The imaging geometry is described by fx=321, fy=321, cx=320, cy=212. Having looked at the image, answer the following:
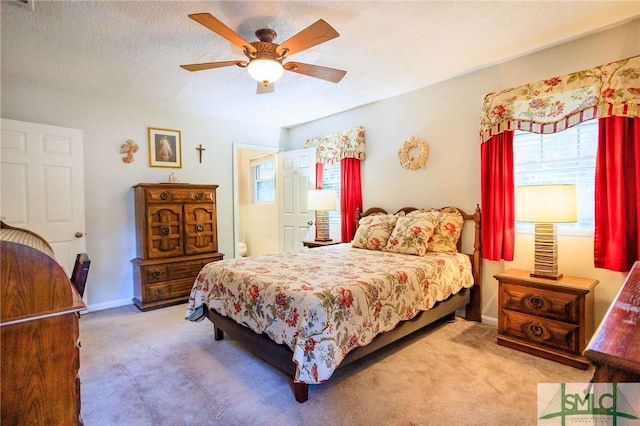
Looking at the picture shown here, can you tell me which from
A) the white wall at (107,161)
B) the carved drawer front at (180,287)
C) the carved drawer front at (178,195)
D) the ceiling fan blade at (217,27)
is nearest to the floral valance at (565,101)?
the ceiling fan blade at (217,27)

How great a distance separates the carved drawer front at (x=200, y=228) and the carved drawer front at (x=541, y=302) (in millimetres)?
3293

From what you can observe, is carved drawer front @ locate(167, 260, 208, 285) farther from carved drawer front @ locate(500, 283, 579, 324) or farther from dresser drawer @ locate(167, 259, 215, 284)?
carved drawer front @ locate(500, 283, 579, 324)

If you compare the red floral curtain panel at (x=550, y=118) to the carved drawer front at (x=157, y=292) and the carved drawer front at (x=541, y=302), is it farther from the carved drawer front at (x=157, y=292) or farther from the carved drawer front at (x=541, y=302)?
the carved drawer front at (x=157, y=292)

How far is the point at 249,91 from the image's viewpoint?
11.9 feet

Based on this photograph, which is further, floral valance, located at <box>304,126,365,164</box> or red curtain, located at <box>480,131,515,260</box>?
floral valance, located at <box>304,126,365,164</box>

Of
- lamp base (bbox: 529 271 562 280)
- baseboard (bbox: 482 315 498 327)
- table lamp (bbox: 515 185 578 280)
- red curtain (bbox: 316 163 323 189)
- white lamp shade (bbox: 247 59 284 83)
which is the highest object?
white lamp shade (bbox: 247 59 284 83)

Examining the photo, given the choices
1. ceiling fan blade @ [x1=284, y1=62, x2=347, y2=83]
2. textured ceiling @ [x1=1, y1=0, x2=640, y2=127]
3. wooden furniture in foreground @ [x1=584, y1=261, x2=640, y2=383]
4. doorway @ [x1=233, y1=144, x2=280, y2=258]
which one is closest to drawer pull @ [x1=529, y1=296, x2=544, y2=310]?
wooden furniture in foreground @ [x1=584, y1=261, x2=640, y2=383]

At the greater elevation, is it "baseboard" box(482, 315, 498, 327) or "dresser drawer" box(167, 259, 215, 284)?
"dresser drawer" box(167, 259, 215, 284)

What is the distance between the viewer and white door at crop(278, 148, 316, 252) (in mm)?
4787

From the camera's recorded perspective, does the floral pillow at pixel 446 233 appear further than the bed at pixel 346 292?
Yes

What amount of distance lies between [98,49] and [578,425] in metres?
3.92

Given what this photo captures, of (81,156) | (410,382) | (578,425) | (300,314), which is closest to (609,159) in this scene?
(578,425)

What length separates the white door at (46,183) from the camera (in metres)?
3.04

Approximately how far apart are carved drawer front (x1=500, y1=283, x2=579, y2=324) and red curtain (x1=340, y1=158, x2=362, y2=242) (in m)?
2.06
